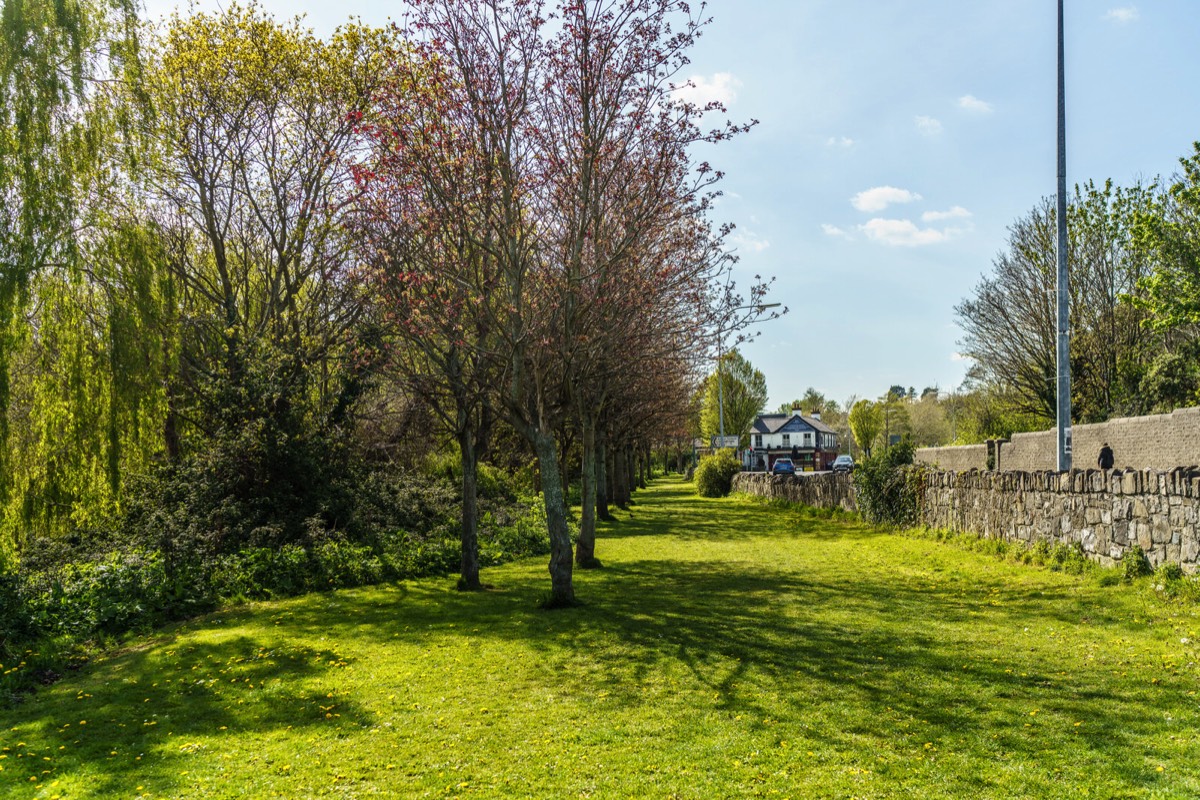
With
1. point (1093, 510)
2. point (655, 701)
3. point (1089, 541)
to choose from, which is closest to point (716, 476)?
point (1089, 541)

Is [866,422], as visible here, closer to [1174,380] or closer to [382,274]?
[1174,380]

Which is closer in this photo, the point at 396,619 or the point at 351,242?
the point at 396,619

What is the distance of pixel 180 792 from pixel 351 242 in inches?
503

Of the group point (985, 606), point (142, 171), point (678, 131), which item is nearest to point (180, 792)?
point (985, 606)

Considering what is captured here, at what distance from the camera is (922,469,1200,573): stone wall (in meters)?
10.7

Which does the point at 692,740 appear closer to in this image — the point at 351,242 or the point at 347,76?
the point at 351,242

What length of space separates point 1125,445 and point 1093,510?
33.6 ft

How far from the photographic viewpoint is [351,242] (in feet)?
54.7

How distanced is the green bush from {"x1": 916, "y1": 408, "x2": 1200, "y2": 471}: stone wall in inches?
631

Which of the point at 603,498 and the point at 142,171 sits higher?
the point at 142,171

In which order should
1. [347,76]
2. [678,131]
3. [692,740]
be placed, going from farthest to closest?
[347,76] → [678,131] → [692,740]

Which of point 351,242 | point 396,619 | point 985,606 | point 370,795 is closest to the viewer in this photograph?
point 370,795

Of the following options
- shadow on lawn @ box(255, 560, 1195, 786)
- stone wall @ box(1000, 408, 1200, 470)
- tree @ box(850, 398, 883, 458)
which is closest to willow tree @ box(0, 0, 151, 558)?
shadow on lawn @ box(255, 560, 1195, 786)

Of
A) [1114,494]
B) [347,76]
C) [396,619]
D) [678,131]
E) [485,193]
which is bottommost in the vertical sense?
[396,619]
